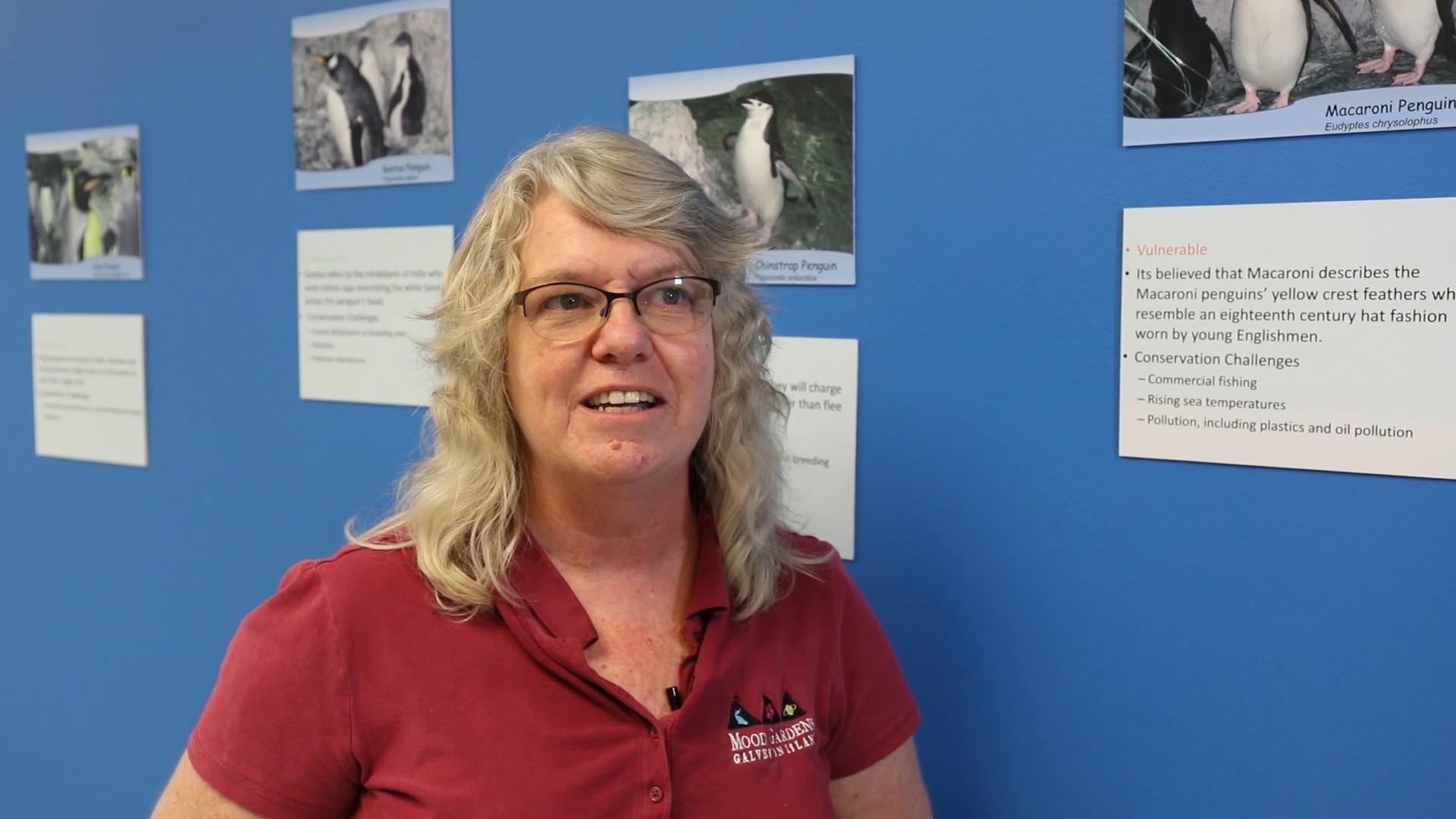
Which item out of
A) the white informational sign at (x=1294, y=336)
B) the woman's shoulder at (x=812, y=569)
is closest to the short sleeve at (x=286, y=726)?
the woman's shoulder at (x=812, y=569)

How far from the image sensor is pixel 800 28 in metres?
1.38

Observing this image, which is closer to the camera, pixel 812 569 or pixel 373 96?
pixel 812 569

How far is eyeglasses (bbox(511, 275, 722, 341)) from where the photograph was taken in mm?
1077

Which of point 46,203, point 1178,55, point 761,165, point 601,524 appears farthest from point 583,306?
→ point 46,203

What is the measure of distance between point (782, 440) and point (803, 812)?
44cm

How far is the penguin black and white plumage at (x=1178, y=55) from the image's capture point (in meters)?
1.15

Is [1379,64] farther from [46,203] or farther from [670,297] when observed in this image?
[46,203]

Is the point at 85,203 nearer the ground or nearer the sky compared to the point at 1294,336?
nearer the sky

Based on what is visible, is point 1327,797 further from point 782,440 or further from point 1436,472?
point 782,440

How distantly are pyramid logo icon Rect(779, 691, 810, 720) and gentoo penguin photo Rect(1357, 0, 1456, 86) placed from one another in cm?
79

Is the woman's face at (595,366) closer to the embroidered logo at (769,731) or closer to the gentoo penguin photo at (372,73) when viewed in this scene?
the embroidered logo at (769,731)

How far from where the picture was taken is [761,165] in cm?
142

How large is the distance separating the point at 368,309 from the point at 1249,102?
119cm

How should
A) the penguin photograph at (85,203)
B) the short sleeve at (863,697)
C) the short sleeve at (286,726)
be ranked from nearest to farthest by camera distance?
the short sleeve at (286,726) → the short sleeve at (863,697) → the penguin photograph at (85,203)
